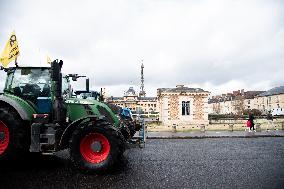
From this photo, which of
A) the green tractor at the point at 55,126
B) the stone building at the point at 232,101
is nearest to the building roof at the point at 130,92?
the stone building at the point at 232,101

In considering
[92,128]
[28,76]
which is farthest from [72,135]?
[28,76]

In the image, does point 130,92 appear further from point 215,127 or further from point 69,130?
point 69,130

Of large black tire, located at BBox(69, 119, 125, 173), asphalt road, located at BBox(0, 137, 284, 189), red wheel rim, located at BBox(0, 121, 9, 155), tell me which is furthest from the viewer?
red wheel rim, located at BBox(0, 121, 9, 155)

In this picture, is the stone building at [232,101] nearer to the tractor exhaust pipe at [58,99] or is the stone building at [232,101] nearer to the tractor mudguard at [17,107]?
the tractor exhaust pipe at [58,99]

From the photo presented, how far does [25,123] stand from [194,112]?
104ft

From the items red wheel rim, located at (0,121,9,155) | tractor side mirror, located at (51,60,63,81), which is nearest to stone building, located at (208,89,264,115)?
tractor side mirror, located at (51,60,63,81)

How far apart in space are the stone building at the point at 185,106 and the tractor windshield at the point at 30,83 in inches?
1174

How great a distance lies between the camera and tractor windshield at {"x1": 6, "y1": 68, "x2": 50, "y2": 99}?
26.1 feet

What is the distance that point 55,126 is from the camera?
7.27 metres

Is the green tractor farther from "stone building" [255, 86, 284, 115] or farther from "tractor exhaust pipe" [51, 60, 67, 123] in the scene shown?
"stone building" [255, 86, 284, 115]

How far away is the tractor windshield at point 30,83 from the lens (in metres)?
7.96

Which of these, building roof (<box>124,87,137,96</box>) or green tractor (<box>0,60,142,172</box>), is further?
building roof (<box>124,87,137,96</box>)

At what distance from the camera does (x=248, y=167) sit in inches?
302

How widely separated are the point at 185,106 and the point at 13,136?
31.8 meters
